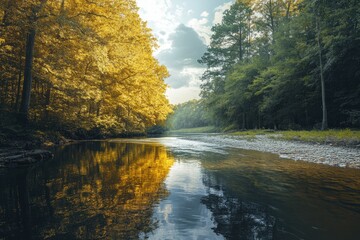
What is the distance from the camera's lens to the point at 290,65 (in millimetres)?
23828

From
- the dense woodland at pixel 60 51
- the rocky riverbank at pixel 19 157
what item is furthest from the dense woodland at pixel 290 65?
the rocky riverbank at pixel 19 157

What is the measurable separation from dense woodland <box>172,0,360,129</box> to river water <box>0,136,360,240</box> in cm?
1120

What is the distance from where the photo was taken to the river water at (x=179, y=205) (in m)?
2.82

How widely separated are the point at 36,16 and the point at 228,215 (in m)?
11.9

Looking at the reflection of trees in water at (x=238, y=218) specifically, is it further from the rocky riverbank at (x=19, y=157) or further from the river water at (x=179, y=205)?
the rocky riverbank at (x=19, y=157)

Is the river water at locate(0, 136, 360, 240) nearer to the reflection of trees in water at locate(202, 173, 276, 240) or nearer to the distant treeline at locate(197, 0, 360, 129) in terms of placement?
the reflection of trees in water at locate(202, 173, 276, 240)

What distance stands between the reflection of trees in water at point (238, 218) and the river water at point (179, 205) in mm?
12

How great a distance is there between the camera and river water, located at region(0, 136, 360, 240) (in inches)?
111

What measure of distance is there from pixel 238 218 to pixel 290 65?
78.3 ft

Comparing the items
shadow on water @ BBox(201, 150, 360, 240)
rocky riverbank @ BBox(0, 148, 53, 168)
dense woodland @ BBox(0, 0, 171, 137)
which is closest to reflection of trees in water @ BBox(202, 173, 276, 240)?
shadow on water @ BBox(201, 150, 360, 240)

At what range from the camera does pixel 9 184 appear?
16.5ft

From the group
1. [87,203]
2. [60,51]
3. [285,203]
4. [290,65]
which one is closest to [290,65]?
[290,65]

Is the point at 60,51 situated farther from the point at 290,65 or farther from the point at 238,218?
the point at 290,65

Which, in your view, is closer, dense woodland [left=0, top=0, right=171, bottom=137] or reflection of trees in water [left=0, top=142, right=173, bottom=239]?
reflection of trees in water [left=0, top=142, right=173, bottom=239]
